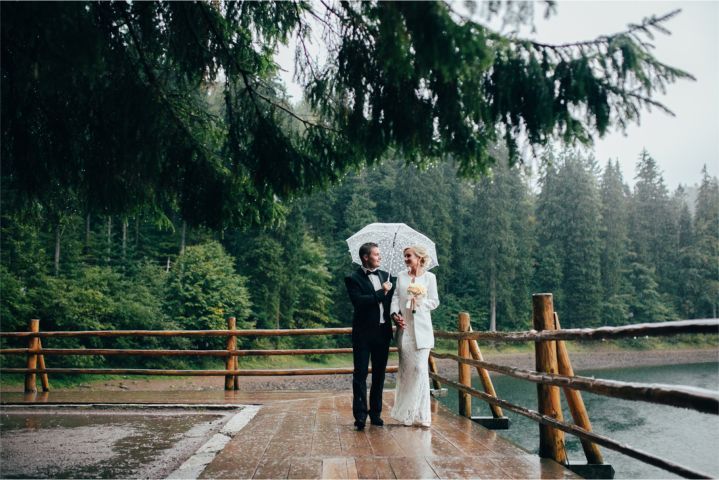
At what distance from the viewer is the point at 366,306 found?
239 inches

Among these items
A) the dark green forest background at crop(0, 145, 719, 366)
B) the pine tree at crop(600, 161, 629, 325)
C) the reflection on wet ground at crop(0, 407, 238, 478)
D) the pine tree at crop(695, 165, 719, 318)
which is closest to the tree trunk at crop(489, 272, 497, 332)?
the dark green forest background at crop(0, 145, 719, 366)

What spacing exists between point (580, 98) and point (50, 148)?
3.86 meters

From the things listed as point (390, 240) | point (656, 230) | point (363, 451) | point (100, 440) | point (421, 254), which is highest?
point (656, 230)

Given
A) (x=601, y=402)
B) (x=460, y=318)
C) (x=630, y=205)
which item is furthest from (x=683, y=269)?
(x=460, y=318)

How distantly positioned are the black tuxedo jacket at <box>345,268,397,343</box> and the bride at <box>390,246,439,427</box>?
16cm

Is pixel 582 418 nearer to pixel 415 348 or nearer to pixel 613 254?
pixel 415 348

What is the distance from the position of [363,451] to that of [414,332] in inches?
58.2

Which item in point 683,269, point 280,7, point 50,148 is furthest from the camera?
point 683,269

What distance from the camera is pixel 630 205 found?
49844mm

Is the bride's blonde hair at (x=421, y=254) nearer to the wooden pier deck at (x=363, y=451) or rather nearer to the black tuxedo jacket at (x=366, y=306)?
the black tuxedo jacket at (x=366, y=306)

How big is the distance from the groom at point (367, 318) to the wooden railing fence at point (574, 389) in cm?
113

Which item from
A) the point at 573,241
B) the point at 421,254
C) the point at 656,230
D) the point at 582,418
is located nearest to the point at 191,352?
the point at 421,254

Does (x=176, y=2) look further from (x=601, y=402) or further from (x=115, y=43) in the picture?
(x=601, y=402)

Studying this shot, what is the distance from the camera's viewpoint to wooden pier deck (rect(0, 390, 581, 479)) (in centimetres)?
446
